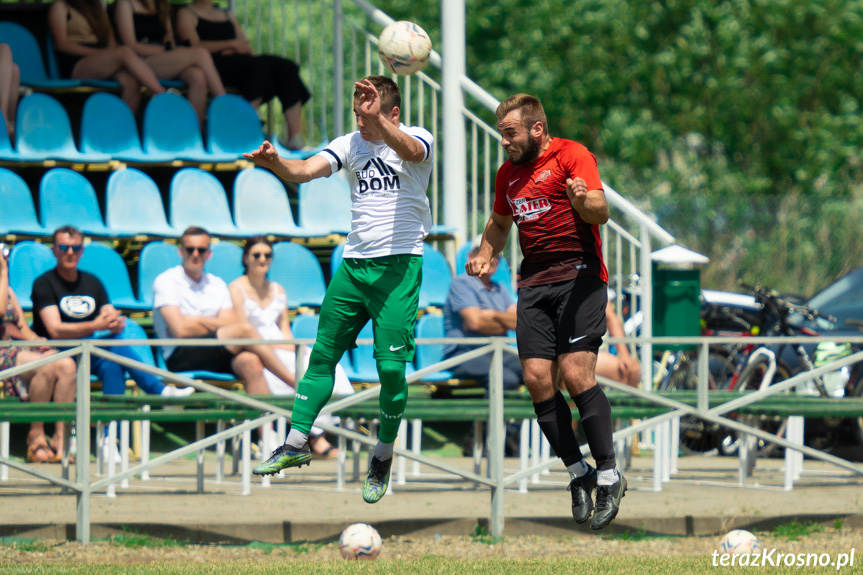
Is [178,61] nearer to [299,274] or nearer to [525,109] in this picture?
[299,274]

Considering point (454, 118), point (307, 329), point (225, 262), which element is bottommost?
point (307, 329)

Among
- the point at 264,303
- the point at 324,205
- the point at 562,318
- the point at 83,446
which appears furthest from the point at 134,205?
the point at 562,318

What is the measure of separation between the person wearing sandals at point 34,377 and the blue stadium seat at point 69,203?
1.46m

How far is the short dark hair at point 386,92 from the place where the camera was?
5.96m

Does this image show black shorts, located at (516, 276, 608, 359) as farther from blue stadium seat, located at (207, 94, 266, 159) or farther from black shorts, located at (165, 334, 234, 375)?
blue stadium seat, located at (207, 94, 266, 159)

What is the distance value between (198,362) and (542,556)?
3.60m

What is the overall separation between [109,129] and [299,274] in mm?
2547

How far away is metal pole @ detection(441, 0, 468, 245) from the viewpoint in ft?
40.0

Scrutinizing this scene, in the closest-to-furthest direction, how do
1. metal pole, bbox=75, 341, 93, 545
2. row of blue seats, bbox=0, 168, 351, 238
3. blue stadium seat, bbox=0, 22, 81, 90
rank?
metal pole, bbox=75, 341, 93, 545, row of blue seats, bbox=0, 168, 351, 238, blue stadium seat, bbox=0, 22, 81, 90

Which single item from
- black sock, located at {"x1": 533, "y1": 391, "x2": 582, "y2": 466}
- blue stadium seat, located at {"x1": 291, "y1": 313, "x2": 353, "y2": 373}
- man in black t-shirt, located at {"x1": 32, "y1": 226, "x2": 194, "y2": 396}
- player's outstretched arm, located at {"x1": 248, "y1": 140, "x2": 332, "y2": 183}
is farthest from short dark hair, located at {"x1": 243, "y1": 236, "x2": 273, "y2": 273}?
black sock, located at {"x1": 533, "y1": 391, "x2": 582, "y2": 466}

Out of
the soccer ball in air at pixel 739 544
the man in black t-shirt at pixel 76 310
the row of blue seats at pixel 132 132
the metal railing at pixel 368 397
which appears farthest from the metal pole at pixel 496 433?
the row of blue seats at pixel 132 132

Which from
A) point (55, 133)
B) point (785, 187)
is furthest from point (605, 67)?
point (55, 133)

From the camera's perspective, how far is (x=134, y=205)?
1146 centimetres

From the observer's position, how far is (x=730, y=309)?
41.0 feet
